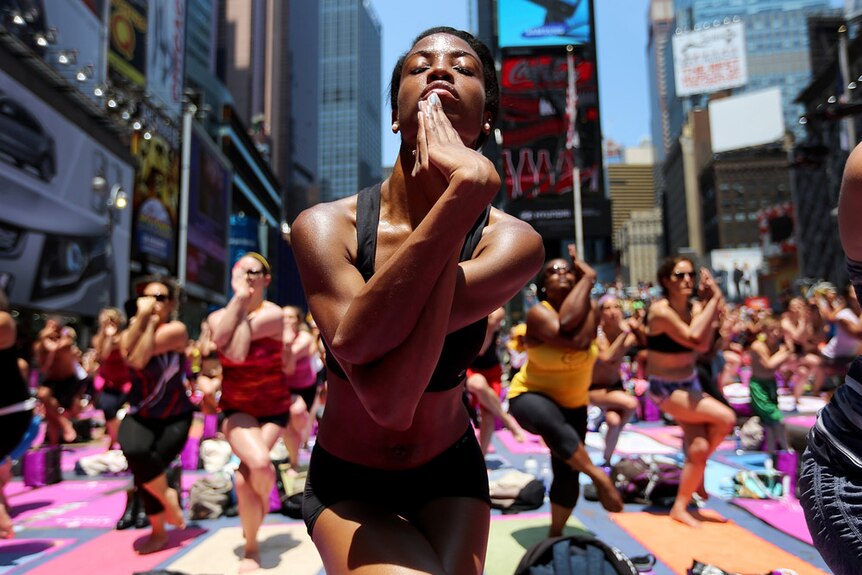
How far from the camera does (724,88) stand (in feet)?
271

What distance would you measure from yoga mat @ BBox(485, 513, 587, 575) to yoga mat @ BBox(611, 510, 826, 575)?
56 cm

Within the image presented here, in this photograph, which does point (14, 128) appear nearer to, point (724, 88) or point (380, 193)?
point (380, 193)

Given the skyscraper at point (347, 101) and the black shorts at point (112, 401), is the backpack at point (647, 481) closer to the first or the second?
the black shorts at point (112, 401)

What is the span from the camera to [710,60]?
82.4 m

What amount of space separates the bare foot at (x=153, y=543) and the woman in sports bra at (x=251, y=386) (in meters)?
0.80

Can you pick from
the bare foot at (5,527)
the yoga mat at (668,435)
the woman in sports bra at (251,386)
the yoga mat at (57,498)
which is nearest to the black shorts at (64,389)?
the yoga mat at (57,498)

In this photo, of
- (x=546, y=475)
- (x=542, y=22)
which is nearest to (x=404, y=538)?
(x=546, y=475)

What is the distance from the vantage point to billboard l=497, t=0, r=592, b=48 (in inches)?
1778

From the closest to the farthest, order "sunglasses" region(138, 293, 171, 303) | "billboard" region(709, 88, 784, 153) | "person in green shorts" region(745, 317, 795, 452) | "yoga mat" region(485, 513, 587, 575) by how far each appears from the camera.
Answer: "yoga mat" region(485, 513, 587, 575) < "sunglasses" region(138, 293, 171, 303) < "person in green shorts" region(745, 317, 795, 452) < "billboard" region(709, 88, 784, 153)

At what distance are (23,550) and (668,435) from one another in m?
8.68

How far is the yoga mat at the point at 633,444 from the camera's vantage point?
8555mm

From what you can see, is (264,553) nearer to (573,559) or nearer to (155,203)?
(573,559)

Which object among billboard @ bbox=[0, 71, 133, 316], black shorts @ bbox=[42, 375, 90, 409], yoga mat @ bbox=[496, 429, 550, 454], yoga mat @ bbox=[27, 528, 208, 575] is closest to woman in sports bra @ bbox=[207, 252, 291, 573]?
yoga mat @ bbox=[27, 528, 208, 575]

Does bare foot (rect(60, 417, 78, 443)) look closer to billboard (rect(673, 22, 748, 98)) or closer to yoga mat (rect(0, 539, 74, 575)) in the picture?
yoga mat (rect(0, 539, 74, 575))
